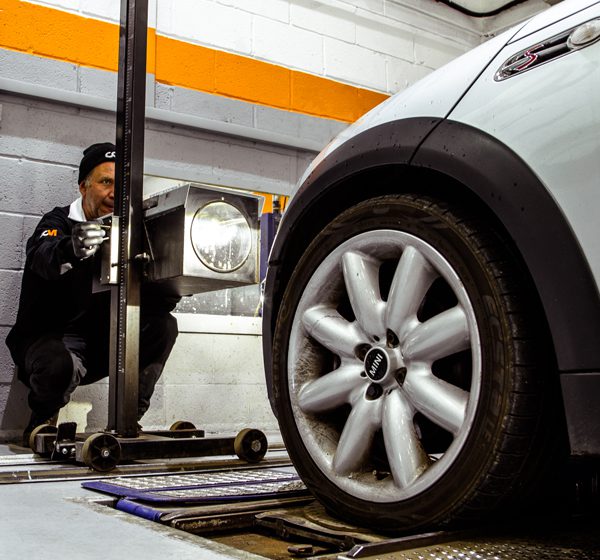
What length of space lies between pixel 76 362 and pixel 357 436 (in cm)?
231

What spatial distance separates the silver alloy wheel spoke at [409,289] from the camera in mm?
1306

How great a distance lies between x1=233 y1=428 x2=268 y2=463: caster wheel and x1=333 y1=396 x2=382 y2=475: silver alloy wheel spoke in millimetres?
1431

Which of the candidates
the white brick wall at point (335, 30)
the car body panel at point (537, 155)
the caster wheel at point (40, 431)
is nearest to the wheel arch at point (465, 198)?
the car body panel at point (537, 155)

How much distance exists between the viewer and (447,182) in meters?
1.38

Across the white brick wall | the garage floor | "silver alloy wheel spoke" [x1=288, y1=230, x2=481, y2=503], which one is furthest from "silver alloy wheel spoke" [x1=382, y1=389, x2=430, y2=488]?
the white brick wall

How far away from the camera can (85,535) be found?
4.62 ft

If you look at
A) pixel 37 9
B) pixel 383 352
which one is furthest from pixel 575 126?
pixel 37 9

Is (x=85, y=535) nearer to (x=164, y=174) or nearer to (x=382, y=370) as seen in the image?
(x=382, y=370)

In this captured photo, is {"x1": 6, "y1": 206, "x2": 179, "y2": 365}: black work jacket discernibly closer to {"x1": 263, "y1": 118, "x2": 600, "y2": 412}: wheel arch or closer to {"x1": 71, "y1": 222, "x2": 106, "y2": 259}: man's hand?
{"x1": 71, "y1": 222, "x2": 106, "y2": 259}: man's hand

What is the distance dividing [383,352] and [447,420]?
0.59 feet

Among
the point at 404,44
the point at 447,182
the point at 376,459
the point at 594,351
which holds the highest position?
the point at 404,44

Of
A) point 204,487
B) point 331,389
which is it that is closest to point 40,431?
point 204,487

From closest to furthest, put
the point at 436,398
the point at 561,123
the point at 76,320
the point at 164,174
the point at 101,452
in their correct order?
1. the point at 561,123
2. the point at 436,398
3. the point at 101,452
4. the point at 76,320
5. the point at 164,174

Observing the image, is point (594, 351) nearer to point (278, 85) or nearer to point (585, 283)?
point (585, 283)
